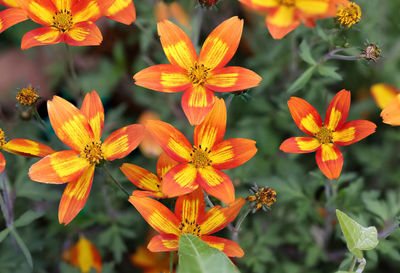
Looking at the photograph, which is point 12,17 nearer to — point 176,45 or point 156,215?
point 176,45

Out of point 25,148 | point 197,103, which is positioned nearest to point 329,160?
point 197,103

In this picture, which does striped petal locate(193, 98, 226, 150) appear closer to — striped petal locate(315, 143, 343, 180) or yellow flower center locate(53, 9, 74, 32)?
striped petal locate(315, 143, 343, 180)

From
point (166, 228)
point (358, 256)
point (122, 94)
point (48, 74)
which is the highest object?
point (48, 74)

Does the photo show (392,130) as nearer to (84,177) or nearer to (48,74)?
(84,177)

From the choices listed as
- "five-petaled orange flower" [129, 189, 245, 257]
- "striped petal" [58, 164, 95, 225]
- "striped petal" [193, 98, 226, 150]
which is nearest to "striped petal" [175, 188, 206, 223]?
"five-petaled orange flower" [129, 189, 245, 257]

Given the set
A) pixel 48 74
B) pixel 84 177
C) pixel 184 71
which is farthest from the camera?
pixel 48 74

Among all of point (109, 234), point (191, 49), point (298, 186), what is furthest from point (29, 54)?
point (298, 186)
